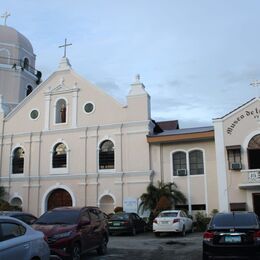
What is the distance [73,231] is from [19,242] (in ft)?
14.0

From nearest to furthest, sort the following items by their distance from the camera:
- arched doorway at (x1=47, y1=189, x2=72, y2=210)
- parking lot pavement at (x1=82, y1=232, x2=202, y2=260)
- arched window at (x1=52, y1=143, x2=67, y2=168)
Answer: parking lot pavement at (x1=82, y1=232, x2=202, y2=260) → arched doorway at (x1=47, y1=189, x2=72, y2=210) → arched window at (x1=52, y1=143, x2=67, y2=168)

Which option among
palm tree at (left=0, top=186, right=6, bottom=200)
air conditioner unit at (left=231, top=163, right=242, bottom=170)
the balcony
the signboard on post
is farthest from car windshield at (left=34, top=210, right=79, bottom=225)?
palm tree at (left=0, top=186, right=6, bottom=200)

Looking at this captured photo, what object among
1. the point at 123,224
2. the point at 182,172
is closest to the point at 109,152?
the point at 182,172

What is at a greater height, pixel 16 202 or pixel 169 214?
pixel 16 202

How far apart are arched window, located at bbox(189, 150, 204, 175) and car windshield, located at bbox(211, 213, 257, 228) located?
16141mm

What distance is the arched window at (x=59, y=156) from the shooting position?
104ft

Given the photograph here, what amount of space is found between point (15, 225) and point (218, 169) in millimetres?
19524

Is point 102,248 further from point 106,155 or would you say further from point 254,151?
point 106,155

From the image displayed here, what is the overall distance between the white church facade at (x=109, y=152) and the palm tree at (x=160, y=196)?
615 millimetres

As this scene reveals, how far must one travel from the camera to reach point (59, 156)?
3209 cm

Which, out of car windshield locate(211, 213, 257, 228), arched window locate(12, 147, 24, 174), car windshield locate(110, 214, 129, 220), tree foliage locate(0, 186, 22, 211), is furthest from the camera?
arched window locate(12, 147, 24, 174)

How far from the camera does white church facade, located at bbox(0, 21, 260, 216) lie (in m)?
26.1

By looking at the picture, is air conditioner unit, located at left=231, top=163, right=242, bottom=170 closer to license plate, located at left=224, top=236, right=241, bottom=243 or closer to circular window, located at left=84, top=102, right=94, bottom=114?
circular window, located at left=84, top=102, right=94, bottom=114

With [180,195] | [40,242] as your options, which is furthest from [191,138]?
[40,242]
